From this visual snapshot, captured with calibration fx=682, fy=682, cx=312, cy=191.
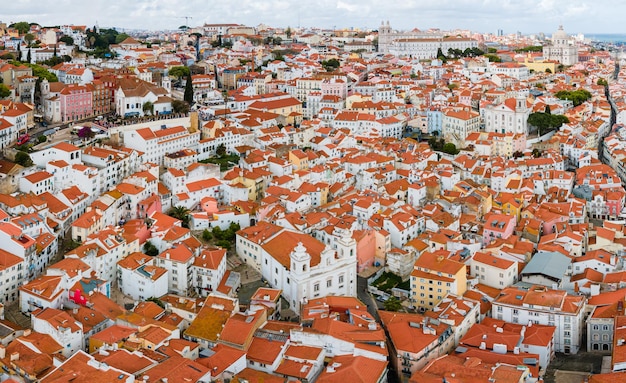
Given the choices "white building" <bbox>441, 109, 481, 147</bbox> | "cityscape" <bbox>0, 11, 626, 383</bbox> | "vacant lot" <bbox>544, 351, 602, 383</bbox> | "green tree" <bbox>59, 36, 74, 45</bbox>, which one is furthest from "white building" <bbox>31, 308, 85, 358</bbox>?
"green tree" <bbox>59, 36, 74, 45</bbox>

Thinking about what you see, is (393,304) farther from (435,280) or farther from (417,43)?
(417,43)

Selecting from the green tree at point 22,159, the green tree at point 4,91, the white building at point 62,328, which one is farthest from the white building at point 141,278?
the green tree at point 4,91

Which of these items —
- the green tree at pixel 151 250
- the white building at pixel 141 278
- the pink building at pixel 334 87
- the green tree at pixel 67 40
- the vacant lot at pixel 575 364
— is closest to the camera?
the vacant lot at pixel 575 364

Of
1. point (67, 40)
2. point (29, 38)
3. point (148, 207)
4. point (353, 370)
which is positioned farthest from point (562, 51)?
point (353, 370)

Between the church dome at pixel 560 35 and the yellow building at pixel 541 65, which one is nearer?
the yellow building at pixel 541 65

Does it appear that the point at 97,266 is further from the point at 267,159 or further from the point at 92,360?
the point at 267,159

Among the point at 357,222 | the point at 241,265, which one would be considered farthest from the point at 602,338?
the point at 241,265

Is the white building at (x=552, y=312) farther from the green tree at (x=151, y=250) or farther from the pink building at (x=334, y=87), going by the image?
the pink building at (x=334, y=87)
